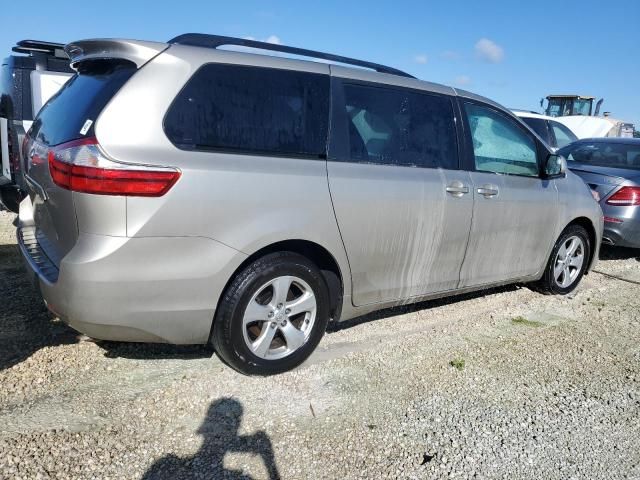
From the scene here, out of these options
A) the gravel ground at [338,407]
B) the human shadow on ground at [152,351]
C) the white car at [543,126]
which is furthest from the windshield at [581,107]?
the human shadow on ground at [152,351]

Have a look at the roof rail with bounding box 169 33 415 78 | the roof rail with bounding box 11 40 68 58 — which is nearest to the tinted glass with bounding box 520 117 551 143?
the roof rail with bounding box 169 33 415 78

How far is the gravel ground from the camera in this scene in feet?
8.18

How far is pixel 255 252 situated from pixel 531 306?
9.77ft

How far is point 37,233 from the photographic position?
10.6 feet

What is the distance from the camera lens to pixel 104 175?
2518 millimetres

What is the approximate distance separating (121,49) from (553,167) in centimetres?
352

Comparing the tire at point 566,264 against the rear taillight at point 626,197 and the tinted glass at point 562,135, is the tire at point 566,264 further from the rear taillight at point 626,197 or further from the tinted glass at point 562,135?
the tinted glass at point 562,135

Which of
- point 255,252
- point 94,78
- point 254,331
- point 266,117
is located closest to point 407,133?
point 266,117

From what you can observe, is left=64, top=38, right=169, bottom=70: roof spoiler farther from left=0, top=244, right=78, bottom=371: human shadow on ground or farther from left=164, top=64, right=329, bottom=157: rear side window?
left=0, top=244, right=78, bottom=371: human shadow on ground

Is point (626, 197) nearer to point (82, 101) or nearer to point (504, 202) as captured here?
point (504, 202)

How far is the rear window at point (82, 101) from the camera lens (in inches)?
106

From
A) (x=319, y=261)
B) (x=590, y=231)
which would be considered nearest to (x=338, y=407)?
(x=319, y=261)

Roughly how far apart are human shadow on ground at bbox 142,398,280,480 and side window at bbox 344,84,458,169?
1634 mm

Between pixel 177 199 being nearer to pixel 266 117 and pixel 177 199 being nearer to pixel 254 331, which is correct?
pixel 266 117
